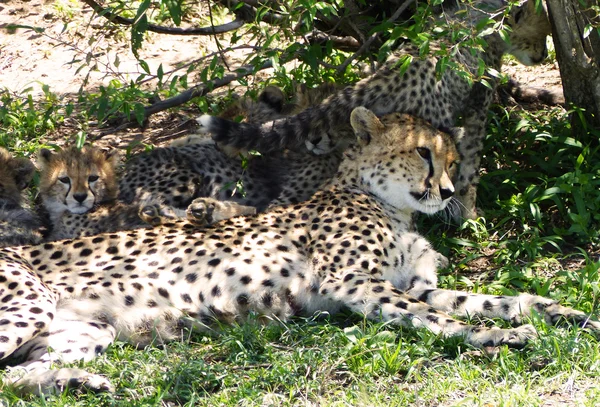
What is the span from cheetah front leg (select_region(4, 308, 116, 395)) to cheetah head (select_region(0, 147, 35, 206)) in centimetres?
149

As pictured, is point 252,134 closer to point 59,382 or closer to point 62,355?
point 62,355

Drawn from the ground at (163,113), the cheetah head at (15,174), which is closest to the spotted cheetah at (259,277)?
the ground at (163,113)

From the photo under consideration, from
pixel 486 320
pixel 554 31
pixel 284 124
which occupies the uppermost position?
pixel 554 31

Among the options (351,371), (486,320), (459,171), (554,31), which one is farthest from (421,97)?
(351,371)

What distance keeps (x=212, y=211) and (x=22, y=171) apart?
3.94 ft

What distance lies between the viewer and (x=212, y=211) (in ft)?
17.3

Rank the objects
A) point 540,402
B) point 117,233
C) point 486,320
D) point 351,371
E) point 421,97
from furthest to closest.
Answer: point 421,97 < point 117,233 < point 486,320 < point 351,371 < point 540,402

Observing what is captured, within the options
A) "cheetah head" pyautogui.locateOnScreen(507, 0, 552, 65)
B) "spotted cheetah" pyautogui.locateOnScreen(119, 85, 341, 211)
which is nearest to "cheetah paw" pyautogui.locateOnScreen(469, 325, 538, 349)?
"spotted cheetah" pyautogui.locateOnScreen(119, 85, 341, 211)

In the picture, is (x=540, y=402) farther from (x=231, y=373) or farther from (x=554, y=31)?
(x=554, y=31)

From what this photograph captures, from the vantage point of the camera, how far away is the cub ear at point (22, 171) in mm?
5582

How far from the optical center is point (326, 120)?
18.2 feet

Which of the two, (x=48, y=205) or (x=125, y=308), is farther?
(x=48, y=205)

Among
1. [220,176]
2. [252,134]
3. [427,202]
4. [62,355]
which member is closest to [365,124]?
[427,202]

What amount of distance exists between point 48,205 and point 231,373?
230cm
